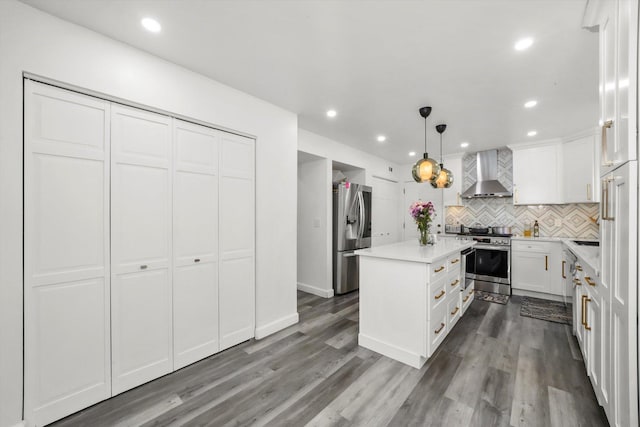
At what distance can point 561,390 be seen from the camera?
6.33ft

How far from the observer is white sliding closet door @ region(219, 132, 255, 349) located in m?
2.51

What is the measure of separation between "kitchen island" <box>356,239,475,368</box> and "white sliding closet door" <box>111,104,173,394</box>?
177cm

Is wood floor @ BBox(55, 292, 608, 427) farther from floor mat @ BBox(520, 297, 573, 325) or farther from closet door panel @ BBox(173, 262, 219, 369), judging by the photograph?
floor mat @ BBox(520, 297, 573, 325)

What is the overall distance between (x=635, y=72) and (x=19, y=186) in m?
3.07

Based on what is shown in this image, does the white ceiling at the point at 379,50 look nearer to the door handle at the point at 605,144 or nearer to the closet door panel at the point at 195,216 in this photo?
the door handle at the point at 605,144

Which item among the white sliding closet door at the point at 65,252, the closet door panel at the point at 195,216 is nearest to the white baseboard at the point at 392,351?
the closet door panel at the point at 195,216

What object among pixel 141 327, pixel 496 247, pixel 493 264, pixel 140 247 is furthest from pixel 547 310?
pixel 140 247

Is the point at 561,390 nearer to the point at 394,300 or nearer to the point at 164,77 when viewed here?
the point at 394,300

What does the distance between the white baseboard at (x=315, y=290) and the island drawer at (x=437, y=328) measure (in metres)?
1.87

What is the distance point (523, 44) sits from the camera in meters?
1.87

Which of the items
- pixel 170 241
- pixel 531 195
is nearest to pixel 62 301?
pixel 170 241

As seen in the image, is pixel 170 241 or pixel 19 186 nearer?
pixel 19 186

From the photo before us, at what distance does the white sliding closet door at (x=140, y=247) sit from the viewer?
1881 mm

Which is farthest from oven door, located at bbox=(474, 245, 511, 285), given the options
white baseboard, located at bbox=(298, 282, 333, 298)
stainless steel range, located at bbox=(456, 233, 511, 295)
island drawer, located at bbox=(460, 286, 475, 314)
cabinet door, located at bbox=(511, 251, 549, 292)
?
white baseboard, located at bbox=(298, 282, 333, 298)
